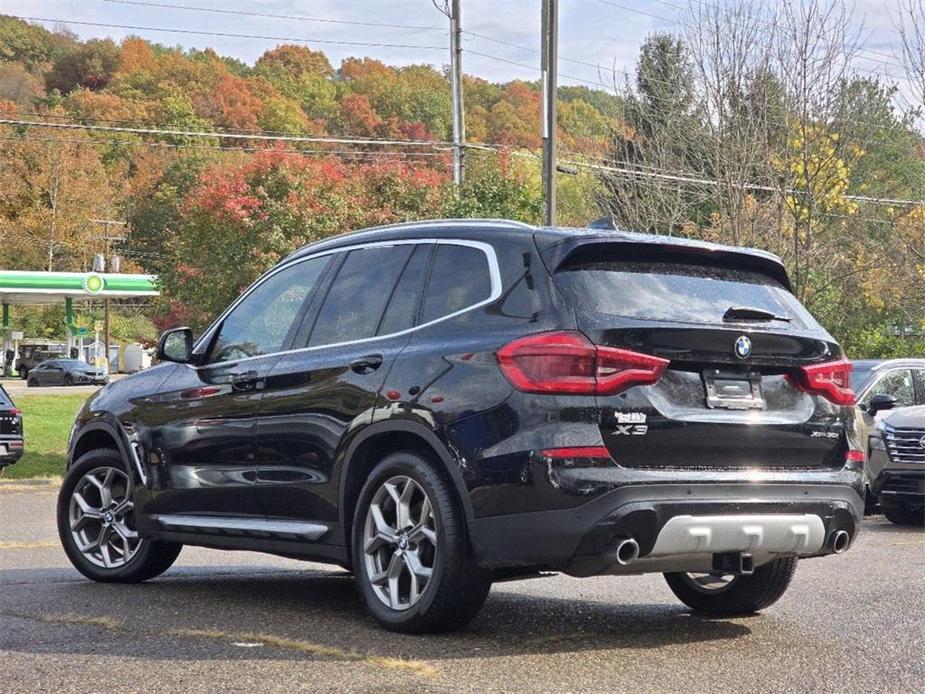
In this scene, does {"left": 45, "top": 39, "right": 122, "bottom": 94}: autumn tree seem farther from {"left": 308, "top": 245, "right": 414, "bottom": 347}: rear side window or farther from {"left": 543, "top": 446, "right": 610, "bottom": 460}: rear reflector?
{"left": 543, "top": 446, "right": 610, "bottom": 460}: rear reflector

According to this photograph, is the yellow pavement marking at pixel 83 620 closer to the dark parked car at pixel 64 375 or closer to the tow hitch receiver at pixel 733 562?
the tow hitch receiver at pixel 733 562

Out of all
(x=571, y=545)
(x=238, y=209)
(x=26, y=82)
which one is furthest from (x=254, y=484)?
(x=26, y=82)

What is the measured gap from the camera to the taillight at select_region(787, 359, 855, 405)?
263 inches

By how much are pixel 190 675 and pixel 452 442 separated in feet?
4.75

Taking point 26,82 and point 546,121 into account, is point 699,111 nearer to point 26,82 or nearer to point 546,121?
point 546,121

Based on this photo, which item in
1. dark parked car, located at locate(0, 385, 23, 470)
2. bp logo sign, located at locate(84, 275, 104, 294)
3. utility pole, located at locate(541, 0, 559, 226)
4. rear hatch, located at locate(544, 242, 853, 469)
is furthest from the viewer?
bp logo sign, located at locate(84, 275, 104, 294)

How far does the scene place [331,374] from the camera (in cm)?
712

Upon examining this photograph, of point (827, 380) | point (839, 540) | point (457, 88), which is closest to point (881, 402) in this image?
point (827, 380)

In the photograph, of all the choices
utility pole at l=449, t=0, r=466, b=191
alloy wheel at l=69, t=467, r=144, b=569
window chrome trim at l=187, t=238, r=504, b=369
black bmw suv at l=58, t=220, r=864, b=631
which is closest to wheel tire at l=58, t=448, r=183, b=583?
alloy wheel at l=69, t=467, r=144, b=569

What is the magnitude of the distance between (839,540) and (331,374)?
98.8 inches

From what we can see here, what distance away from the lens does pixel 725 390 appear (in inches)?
251

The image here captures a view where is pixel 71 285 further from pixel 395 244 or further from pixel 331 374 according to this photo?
pixel 331 374

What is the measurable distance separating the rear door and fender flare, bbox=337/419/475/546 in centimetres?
6

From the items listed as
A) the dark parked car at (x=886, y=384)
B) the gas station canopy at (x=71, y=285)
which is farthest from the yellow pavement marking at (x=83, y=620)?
the gas station canopy at (x=71, y=285)
